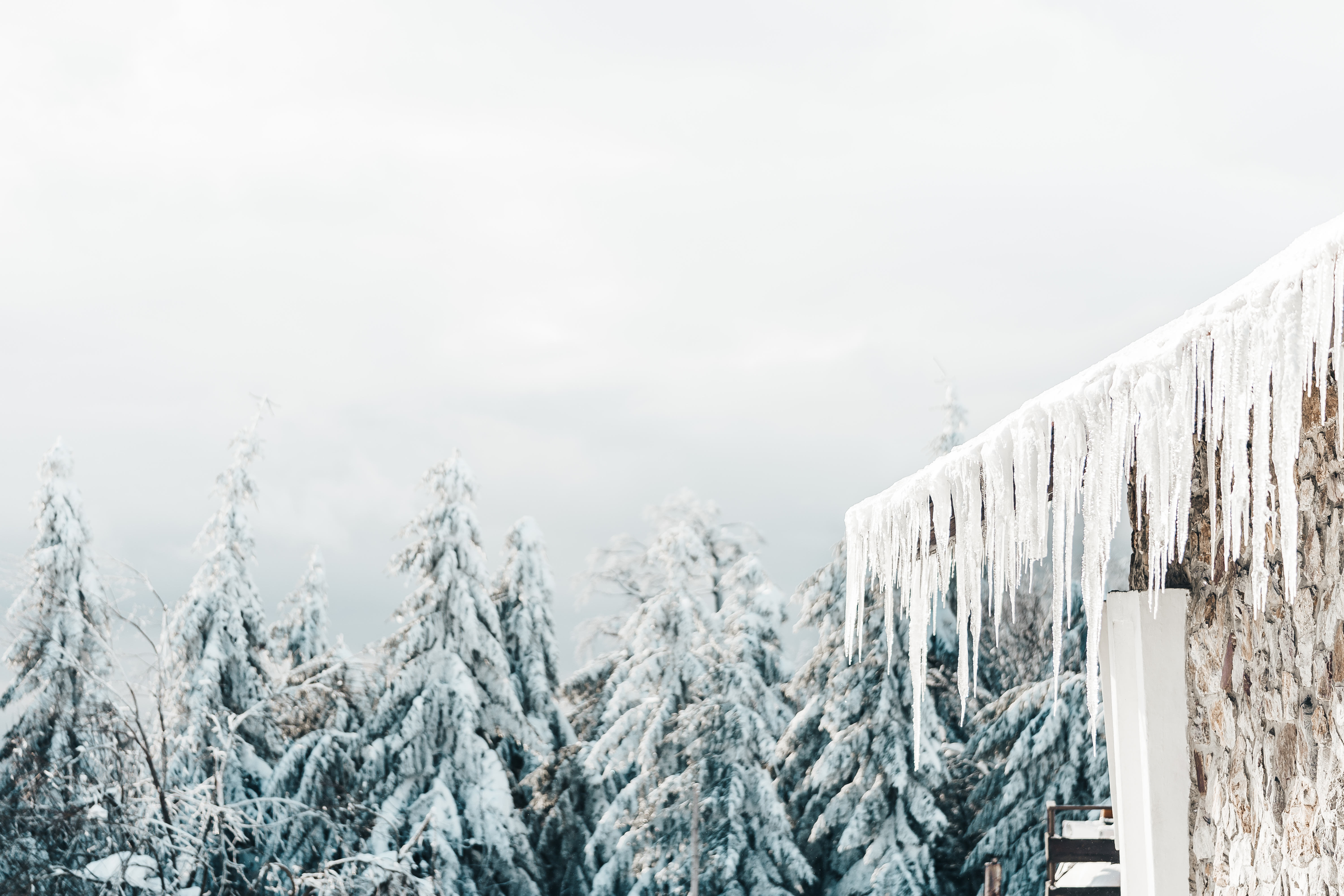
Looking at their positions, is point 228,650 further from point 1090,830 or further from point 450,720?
point 1090,830

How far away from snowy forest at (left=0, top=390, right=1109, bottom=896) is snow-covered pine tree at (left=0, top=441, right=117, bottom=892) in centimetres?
7

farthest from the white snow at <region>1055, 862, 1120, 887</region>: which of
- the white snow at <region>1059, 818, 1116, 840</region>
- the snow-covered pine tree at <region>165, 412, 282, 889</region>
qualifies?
the snow-covered pine tree at <region>165, 412, 282, 889</region>

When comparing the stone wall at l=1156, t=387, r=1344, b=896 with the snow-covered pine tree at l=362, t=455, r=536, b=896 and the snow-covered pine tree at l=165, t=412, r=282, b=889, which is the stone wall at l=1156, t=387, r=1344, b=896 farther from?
the snow-covered pine tree at l=165, t=412, r=282, b=889

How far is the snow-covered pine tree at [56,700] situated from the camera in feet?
36.1

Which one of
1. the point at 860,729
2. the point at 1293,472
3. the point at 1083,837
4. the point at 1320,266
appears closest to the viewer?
the point at 1320,266

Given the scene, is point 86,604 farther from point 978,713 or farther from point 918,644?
point 918,644

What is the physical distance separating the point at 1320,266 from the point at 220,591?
19.5 meters

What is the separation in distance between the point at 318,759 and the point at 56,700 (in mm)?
3940

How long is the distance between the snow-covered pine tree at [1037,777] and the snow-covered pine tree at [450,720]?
743 centimetres

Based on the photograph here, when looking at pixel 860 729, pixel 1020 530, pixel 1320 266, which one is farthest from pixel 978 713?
pixel 1320 266

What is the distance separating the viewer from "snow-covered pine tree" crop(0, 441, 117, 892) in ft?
36.1

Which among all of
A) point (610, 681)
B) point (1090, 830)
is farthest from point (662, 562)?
point (1090, 830)

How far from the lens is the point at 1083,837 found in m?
6.64

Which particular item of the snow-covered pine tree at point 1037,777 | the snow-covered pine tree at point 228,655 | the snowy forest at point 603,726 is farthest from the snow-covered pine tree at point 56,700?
the snow-covered pine tree at point 1037,777
